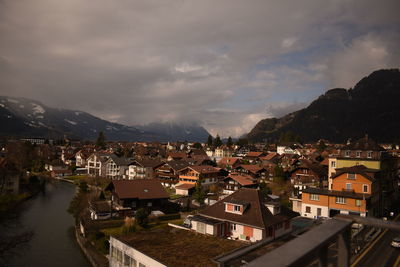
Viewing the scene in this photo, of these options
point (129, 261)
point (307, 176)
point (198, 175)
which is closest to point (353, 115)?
point (307, 176)

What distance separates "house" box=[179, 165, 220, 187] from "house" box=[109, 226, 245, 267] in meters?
25.1

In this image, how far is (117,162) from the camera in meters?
58.2

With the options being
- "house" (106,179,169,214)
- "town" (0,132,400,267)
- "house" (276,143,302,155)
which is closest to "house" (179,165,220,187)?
"town" (0,132,400,267)

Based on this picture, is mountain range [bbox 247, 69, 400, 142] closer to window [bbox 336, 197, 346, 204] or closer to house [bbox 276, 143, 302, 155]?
house [bbox 276, 143, 302, 155]

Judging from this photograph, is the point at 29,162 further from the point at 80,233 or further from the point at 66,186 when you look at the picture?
the point at 80,233

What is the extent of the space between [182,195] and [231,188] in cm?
725

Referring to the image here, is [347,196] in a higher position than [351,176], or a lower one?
lower

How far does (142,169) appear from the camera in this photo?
52.4 m

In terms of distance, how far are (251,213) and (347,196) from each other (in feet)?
36.8

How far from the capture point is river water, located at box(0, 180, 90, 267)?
19.1 meters

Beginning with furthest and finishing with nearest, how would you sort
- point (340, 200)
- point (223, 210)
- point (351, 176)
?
point (351, 176), point (340, 200), point (223, 210)

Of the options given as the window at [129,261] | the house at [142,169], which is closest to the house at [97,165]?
the house at [142,169]

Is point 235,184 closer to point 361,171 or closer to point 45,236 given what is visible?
point 361,171

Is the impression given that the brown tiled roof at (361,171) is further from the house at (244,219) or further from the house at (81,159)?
the house at (81,159)
